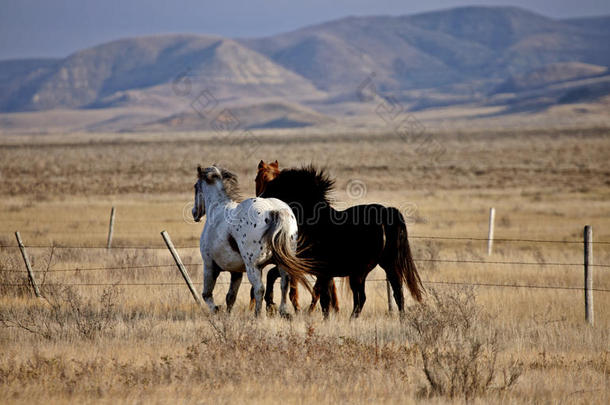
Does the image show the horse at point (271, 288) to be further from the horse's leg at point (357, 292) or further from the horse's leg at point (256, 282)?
the horse's leg at point (256, 282)

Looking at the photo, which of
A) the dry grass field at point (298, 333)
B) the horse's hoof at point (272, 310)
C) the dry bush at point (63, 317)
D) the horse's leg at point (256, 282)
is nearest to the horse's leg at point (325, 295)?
the dry grass field at point (298, 333)

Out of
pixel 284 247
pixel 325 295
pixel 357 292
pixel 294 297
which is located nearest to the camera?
pixel 284 247

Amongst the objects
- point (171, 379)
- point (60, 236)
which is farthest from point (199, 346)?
point (60, 236)

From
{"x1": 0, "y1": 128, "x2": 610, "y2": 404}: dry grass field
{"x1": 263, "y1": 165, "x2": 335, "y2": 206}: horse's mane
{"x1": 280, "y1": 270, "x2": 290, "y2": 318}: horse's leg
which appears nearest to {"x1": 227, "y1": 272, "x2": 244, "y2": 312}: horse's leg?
{"x1": 0, "y1": 128, "x2": 610, "y2": 404}: dry grass field

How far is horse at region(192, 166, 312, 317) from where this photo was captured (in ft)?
27.2

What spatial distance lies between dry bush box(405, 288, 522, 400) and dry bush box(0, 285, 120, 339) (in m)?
3.50

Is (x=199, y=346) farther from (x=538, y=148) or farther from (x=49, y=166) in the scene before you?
(x=538, y=148)

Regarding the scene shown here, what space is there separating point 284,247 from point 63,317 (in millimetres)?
2840

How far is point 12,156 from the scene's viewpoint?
2357 inches

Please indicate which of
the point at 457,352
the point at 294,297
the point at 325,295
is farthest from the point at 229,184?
the point at 457,352

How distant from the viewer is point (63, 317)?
866 centimetres

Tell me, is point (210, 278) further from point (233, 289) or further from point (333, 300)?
point (333, 300)

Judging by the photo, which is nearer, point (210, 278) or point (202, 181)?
point (210, 278)

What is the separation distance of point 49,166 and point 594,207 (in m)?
36.3
